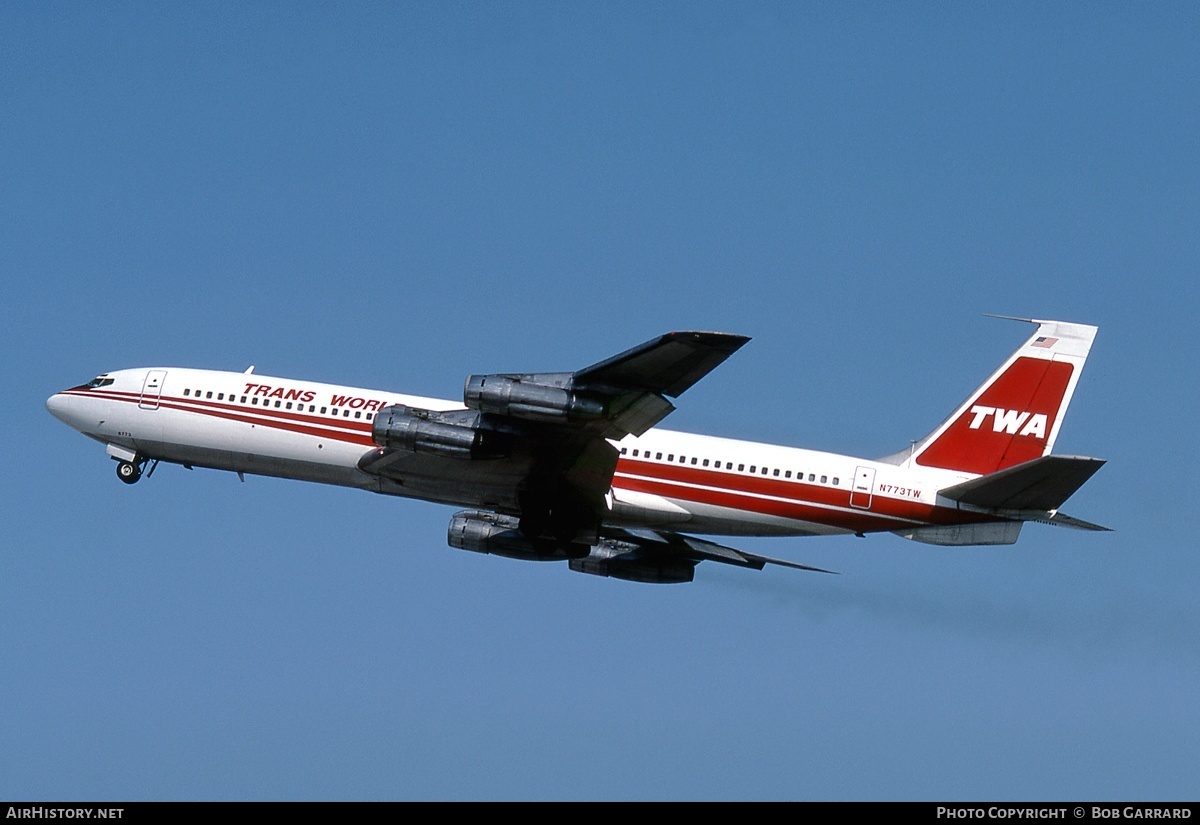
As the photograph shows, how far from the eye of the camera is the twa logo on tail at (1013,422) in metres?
46.7

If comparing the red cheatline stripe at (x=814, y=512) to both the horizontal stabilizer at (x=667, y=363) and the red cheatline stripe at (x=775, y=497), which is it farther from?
the horizontal stabilizer at (x=667, y=363)

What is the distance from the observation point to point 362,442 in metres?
46.0

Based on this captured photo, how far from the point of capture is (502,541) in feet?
154

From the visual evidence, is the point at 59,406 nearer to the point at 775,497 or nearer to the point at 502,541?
the point at 502,541

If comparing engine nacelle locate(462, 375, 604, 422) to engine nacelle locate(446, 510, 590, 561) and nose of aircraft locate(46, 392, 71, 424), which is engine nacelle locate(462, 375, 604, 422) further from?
nose of aircraft locate(46, 392, 71, 424)

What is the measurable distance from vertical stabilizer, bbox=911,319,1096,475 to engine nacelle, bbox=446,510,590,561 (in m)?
11.1

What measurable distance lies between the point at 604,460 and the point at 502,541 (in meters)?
5.33

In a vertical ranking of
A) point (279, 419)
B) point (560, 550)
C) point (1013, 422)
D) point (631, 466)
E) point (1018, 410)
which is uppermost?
point (1018, 410)

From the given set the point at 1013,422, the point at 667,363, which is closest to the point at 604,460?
the point at 667,363

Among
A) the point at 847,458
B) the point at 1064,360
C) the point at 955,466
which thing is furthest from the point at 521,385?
the point at 1064,360

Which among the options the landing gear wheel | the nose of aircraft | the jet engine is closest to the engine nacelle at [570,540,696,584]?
the jet engine
